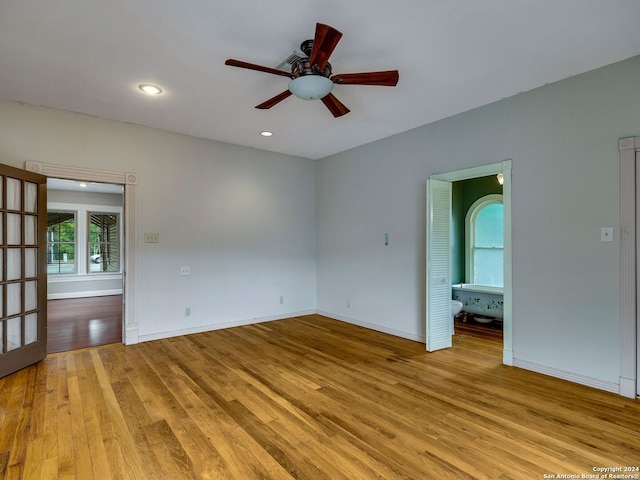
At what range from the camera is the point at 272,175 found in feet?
18.2

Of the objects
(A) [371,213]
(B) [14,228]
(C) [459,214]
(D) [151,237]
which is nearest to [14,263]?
(B) [14,228]

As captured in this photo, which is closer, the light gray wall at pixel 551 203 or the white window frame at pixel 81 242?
the light gray wall at pixel 551 203

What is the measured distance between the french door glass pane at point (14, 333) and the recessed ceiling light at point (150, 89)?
2631 millimetres

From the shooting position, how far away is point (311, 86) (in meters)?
2.55

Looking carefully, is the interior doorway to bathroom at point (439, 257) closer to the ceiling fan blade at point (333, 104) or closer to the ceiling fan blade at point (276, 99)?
the ceiling fan blade at point (333, 104)

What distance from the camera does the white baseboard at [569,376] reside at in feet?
9.38

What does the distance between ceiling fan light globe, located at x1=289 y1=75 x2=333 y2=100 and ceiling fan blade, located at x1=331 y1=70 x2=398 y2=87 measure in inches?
2.9

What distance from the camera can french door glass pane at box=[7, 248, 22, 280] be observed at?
3381 millimetres

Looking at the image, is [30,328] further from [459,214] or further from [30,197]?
[459,214]

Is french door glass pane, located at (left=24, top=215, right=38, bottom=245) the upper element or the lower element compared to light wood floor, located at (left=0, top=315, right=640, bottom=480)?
upper

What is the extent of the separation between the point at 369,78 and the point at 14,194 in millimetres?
3641

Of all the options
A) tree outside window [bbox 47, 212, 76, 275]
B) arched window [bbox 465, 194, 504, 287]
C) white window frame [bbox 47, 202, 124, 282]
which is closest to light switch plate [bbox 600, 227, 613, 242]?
arched window [bbox 465, 194, 504, 287]

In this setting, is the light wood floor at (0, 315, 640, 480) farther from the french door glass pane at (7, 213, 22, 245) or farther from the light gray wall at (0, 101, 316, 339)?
the french door glass pane at (7, 213, 22, 245)

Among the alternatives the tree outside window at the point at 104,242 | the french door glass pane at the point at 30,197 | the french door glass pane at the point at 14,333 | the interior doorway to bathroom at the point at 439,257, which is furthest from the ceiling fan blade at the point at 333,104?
the tree outside window at the point at 104,242
